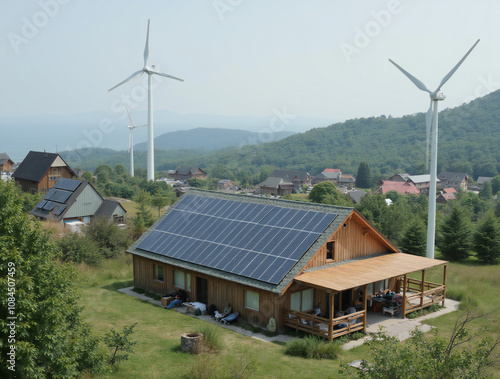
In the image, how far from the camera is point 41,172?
221ft

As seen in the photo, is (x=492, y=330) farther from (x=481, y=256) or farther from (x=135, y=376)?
(x=481, y=256)

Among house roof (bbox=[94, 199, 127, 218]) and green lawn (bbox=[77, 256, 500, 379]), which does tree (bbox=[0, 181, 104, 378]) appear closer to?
green lawn (bbox=[77, 256, 500, 379])

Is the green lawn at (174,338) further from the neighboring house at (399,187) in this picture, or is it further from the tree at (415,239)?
the neighboring house at (399,187)

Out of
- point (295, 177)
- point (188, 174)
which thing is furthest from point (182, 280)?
point (188, 174)

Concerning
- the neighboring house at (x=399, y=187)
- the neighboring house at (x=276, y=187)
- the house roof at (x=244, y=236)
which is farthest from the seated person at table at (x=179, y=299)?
the neighboring house at (x=276, y=187)

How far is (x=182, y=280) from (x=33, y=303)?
14.0 m

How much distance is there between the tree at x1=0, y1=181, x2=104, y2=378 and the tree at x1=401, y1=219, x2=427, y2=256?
33.8 meters

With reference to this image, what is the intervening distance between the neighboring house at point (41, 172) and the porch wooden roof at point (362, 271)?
5419 centimetres

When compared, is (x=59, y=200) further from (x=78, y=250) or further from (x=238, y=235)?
(x=238, y=235)

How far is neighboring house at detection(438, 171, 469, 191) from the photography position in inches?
5935

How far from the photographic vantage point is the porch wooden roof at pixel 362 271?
21.6 metres

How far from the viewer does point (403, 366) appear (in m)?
10.7

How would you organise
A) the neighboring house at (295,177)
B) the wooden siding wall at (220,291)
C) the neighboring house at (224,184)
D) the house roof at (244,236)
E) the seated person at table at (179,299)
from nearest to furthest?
the wooden siding wall at (220,291)
the house roof at (244,236)
the seated person at table at (179,299)
the neighboring house at (224,184)
the neighboring house at (295,177)

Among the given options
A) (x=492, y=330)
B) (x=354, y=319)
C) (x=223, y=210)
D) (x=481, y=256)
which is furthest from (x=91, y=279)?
(x=481, y=256)
